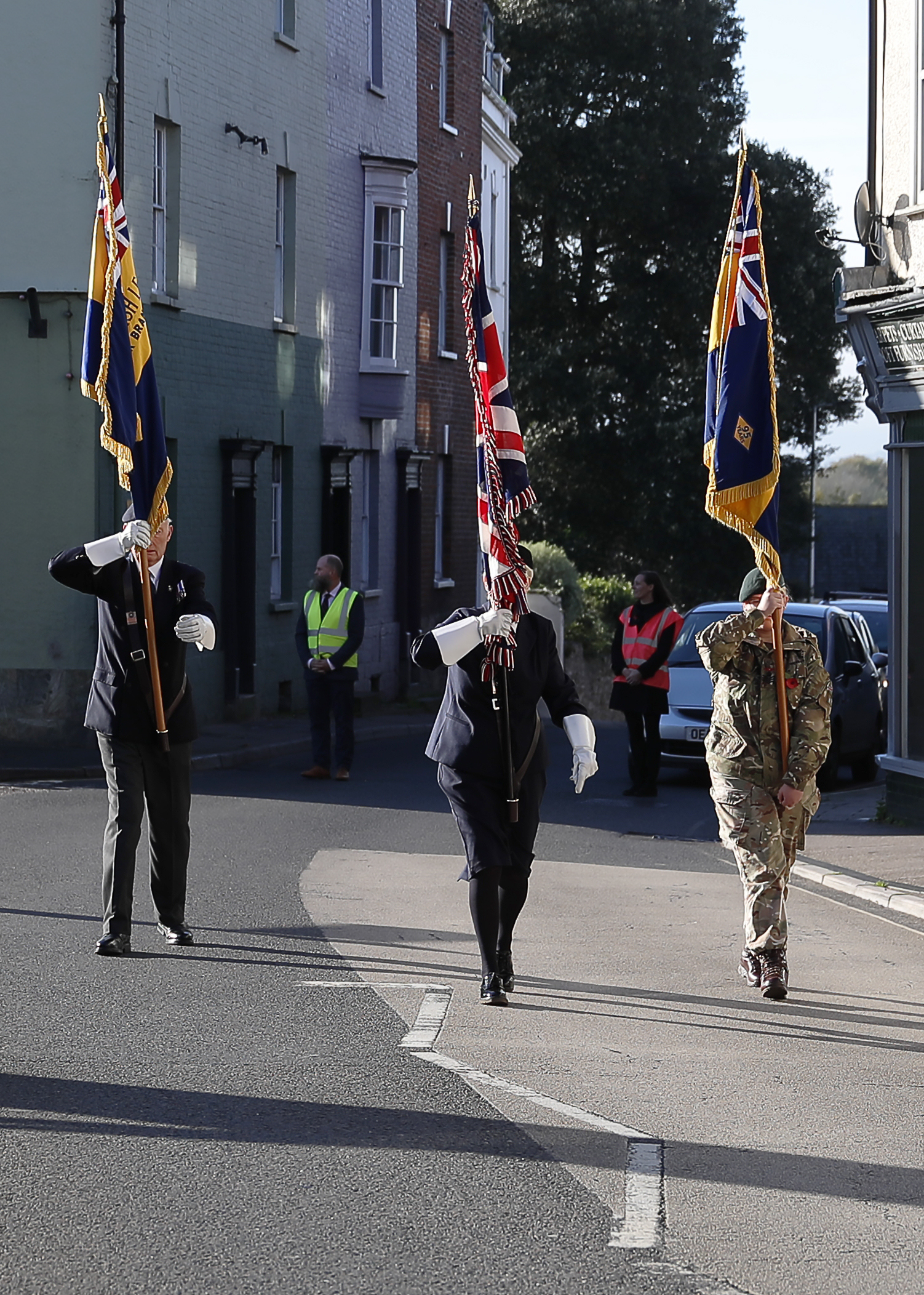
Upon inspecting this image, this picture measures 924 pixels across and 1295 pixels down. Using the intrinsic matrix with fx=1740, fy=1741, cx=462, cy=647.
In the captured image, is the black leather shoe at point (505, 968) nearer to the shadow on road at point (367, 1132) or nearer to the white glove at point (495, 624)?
the white glove at point (495, 624)

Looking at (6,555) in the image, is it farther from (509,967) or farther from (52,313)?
(509,967)

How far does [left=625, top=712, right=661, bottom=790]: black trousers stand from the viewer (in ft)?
50.8

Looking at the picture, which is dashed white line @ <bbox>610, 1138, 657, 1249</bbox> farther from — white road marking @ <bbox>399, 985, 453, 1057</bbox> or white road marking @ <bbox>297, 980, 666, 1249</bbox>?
white road marking @ <bbox>399, 985, 453, 1057</bbox>

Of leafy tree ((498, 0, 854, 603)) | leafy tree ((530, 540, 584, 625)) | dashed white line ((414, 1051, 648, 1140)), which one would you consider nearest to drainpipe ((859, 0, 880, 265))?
dashed white line ((414, 1051, 648, 1140))

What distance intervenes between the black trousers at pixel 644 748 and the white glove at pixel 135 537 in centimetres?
767

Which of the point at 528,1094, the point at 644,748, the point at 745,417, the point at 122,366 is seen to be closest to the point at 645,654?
the point at 644,748

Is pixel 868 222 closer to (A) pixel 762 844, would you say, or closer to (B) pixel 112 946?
(A) pixel 762 844

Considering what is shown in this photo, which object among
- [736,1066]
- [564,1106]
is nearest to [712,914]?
[736,1066]

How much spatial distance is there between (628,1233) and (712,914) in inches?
213

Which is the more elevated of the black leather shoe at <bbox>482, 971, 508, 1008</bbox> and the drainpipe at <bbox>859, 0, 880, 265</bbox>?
the drainpipe at <bbox>859, 0, 880, 265</bbox>

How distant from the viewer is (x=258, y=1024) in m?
6.96

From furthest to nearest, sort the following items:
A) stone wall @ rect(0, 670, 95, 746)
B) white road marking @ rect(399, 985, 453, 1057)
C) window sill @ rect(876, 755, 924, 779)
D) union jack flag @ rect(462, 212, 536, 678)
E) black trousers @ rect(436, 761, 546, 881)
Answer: stone wall @ rect(0, 670, 95, 746) → window sill @ rect(876, 755, 924, 779) → union jack flag @ rect(462, 212, 536, 678) → black trousers @ rect(436, 761, 546, 881) → white road marking @ rect(399, 985, 453, 1057)

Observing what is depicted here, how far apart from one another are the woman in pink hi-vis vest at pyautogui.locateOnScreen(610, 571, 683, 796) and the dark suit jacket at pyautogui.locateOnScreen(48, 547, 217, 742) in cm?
704

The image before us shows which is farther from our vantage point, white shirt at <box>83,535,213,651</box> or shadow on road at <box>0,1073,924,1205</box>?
white shirt at <box>83,535,213,651</box>
